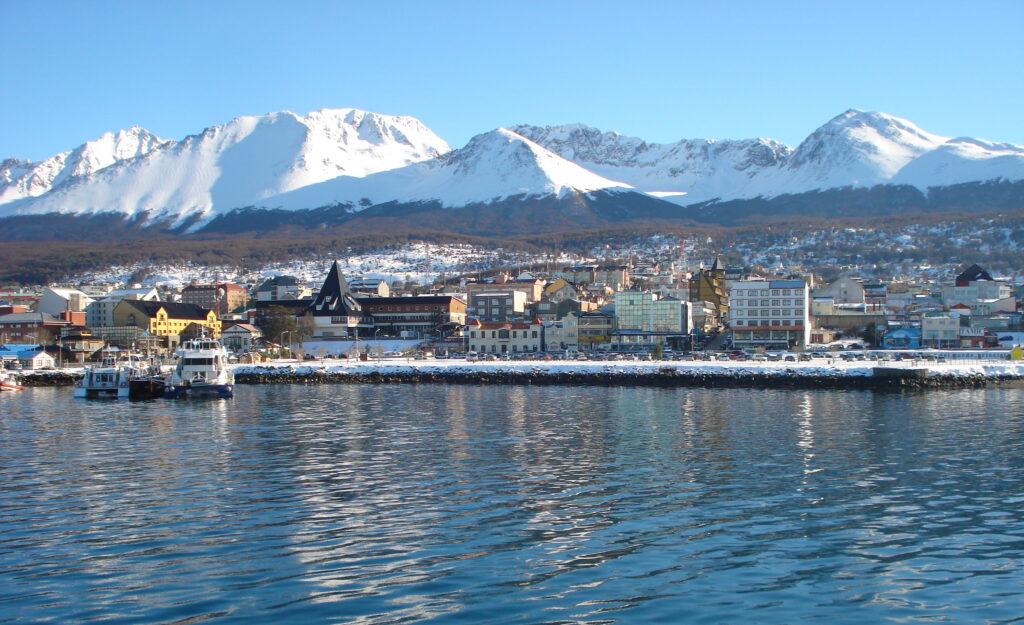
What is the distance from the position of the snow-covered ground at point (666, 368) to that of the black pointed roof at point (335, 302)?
29.9 m

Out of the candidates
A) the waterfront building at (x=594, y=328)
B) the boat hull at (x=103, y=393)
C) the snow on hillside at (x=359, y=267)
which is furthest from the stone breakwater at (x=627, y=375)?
the snow on hillside at (x=359, y=267)

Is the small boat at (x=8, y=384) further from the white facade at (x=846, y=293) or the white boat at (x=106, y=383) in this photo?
the white facade at (x=846, y=293)

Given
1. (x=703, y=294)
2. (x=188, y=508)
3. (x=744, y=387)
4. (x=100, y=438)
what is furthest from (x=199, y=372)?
(x=703, y=294)

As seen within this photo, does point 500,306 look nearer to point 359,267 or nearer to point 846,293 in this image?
point 846,293

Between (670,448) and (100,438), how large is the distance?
44.7ft

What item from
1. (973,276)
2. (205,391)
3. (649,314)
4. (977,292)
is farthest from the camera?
(973,276)

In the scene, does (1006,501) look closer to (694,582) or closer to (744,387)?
(694,582)

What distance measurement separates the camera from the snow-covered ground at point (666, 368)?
43125 millimetres

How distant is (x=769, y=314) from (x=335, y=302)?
1547 inches

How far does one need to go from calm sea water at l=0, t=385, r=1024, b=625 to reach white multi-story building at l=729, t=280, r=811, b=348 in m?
43.1

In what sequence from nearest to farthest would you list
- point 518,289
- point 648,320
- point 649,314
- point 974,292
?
point 648,320
point 649,314
point 974,292
point 518,289

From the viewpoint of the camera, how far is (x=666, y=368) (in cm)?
4534

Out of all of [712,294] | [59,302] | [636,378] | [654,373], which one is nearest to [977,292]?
[712,294]

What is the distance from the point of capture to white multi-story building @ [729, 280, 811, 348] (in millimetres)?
66938
